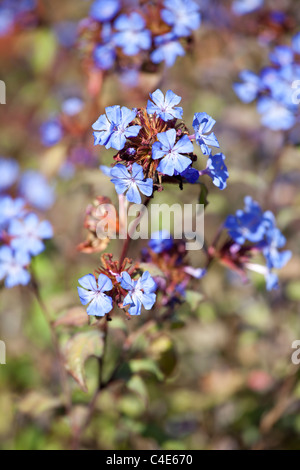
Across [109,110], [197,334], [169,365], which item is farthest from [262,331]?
[109,110]

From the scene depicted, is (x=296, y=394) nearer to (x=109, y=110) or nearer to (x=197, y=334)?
(x=197, y=334)

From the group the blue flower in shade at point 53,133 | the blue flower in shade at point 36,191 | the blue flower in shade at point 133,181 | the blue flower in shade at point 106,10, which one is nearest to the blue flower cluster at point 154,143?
the blue flower in shade at point 133,181

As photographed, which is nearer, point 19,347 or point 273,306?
point 273,306

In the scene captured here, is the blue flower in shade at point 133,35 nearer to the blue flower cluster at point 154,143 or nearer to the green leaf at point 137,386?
the blue flower cluster at point 154,143

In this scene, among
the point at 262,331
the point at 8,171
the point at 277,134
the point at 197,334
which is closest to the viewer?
the point at 262,331

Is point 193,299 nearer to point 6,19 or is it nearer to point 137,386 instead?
point 137,386

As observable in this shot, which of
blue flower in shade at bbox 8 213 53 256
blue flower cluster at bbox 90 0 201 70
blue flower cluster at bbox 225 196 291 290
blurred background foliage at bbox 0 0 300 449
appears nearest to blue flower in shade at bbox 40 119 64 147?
blurred background foliage at bbox 0 0 300 449

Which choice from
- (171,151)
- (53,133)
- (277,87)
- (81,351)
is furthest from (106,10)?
(81,351)
